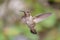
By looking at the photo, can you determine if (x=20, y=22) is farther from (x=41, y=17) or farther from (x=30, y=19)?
(x=41, y=17)

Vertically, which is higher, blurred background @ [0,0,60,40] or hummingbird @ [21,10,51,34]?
blurred background @ [0,0,60,40]

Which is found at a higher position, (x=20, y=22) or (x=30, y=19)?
(x=20, y=22)

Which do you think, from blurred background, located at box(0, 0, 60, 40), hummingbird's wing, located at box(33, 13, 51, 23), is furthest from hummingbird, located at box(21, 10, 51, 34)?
blurred background, located at box(0, 0, 60, 40)

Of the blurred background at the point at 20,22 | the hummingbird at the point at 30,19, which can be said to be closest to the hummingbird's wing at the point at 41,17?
the hummingbird at the point at 30,19

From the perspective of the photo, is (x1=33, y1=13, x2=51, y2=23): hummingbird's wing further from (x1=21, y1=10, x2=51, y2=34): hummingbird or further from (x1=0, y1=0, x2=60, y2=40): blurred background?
(x1=0, y1=0, x2=60, y2=40): blurred background

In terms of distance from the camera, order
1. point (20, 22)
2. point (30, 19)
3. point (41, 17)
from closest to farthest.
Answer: point (41, 17) < point (30, 19) < point (20, 22)

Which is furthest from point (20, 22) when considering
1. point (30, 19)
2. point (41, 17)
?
point (41, 17)

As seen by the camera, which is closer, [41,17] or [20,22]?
[41,17]

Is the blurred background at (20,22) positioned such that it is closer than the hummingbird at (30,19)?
No

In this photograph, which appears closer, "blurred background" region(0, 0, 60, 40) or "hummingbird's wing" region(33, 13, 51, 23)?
"hummingbird's wing" region(33, 13, 51, 23)

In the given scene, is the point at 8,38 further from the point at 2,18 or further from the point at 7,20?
the point at 2,18

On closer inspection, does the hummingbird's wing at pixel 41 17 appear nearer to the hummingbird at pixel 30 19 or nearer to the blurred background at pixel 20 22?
the hummingbird at pixel 30 19
